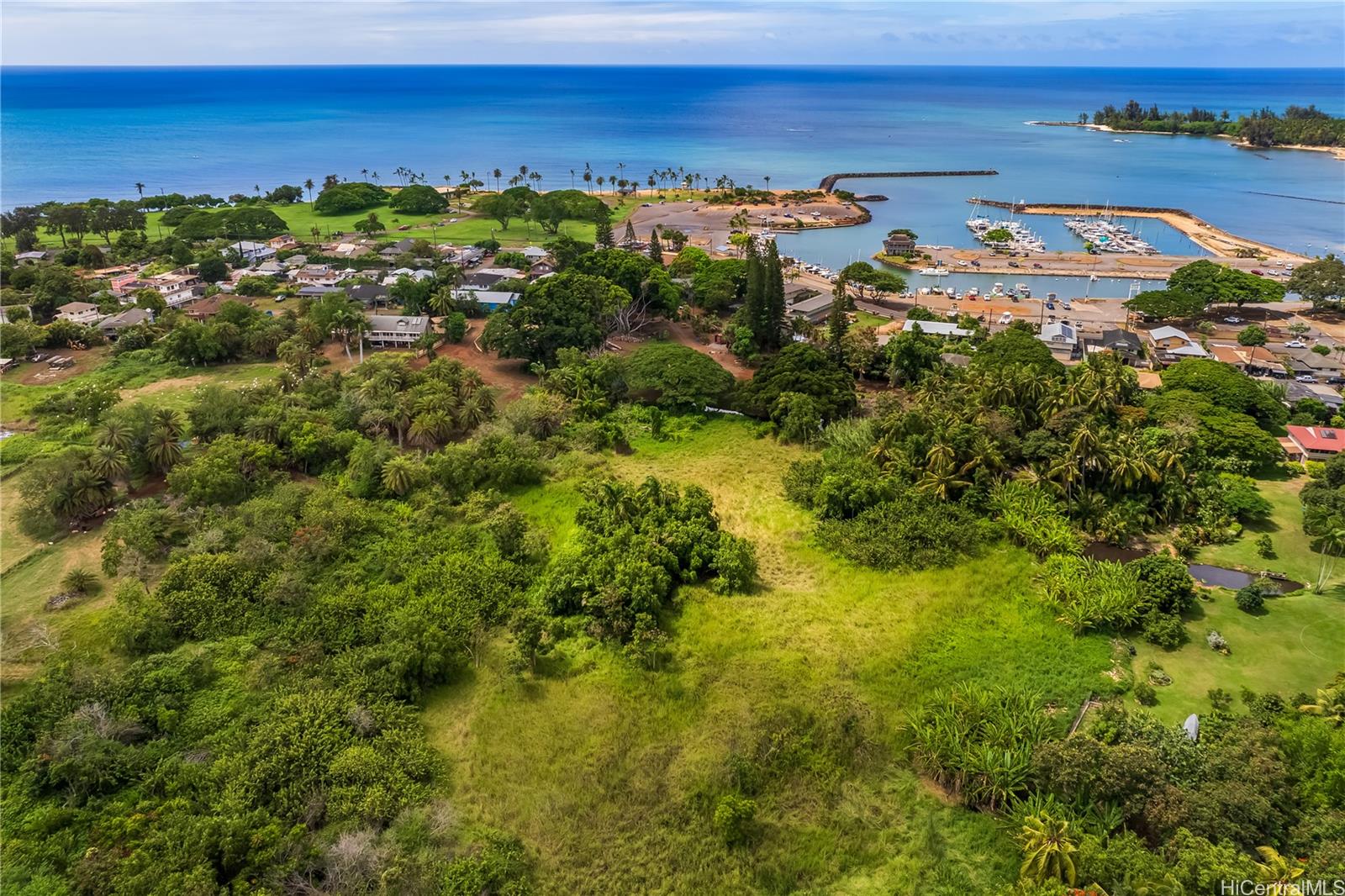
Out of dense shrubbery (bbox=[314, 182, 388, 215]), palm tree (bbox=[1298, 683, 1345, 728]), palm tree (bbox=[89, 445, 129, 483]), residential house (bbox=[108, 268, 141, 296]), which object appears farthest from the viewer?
dense shrubbery (bbox=[314, 182, 388, 215])

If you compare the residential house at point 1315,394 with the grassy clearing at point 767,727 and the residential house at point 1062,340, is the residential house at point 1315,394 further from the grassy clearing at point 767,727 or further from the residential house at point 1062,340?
the grassy clearing at point 767,727

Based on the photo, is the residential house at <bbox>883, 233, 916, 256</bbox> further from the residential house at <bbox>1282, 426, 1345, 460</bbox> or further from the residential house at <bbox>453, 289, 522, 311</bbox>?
the residential house at <bbox>1282, 426, 1345, 460</bbox>

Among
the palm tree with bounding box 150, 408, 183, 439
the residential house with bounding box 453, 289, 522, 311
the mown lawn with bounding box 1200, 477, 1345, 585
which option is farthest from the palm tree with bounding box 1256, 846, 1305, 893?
the residential house with bounding box 453, 289, 522, 311

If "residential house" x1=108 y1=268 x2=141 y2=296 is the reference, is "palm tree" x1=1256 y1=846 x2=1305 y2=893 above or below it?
below

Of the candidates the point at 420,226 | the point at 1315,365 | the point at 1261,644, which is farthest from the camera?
the point at 420,226

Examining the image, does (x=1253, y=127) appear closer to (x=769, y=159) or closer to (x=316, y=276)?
(x=769, y=159)

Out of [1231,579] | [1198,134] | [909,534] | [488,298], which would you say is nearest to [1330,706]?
[1231,579]

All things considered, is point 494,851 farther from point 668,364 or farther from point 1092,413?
point 1092,413

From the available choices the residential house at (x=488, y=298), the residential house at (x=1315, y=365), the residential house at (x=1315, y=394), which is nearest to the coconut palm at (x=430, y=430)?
the residential house at (x=488, y=298)
